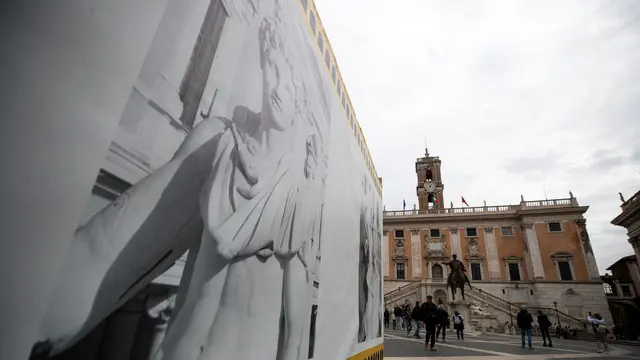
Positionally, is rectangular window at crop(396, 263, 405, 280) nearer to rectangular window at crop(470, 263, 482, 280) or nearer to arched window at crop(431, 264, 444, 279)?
arched window at crop(431, 264, 444, 279)

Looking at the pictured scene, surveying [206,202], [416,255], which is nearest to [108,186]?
[206,202]

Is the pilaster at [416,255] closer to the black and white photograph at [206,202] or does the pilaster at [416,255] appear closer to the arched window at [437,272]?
the arched window at [437,272]

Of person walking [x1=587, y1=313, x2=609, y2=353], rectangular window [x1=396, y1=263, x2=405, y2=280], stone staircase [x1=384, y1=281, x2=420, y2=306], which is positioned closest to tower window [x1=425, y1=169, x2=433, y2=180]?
rectangular window [x1=396, y1=263, x2=405, y2=280]

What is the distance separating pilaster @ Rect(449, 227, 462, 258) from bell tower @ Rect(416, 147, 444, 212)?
4798 mm

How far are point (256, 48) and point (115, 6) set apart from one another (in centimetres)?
69

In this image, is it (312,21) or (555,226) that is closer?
(312,21)

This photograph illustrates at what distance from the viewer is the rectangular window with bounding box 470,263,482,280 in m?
26.3

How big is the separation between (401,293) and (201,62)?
86.5ft

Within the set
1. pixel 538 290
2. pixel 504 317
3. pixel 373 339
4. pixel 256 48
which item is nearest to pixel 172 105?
pixel 256 48

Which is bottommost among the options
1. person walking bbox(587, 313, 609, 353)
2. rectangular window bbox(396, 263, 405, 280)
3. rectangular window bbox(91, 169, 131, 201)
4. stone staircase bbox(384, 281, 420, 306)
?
person walking bbox(587, 313, 609, 353)

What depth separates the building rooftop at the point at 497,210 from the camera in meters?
25.4

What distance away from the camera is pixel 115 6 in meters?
0.80

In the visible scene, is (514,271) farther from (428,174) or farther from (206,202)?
(206,202)

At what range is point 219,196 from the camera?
1.13 metres
